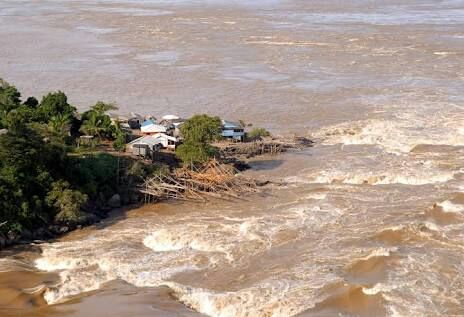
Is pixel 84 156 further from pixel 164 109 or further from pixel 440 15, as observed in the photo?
pixel 440 15

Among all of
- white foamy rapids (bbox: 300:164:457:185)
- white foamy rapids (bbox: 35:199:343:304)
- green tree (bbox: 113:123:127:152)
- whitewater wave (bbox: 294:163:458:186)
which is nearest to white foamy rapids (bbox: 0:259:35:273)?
white foamy rapids (bbox: 35:199:343:304)

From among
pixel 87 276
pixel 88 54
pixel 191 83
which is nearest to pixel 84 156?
pixel 87 276

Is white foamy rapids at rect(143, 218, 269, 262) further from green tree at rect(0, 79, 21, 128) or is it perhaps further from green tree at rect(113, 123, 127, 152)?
green tree at rect(0, 79, 21, 128)

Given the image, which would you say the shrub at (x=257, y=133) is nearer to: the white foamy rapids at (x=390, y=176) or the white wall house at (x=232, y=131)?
the white wall house at (x=232, y=131)

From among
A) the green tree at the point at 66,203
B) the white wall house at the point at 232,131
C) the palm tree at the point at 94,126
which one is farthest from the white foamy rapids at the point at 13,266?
the white wall house at the point at 232,131

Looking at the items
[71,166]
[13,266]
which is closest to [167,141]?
[71,166]

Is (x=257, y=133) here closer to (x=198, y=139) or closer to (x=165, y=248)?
(x=198, y=139)
